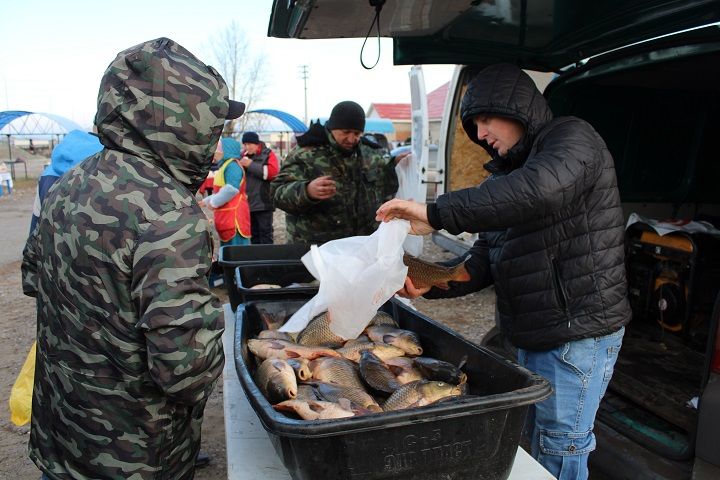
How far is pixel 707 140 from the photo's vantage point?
15.3 ft

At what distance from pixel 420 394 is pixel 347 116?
2618 mm

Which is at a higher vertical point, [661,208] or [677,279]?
→ [661,208]

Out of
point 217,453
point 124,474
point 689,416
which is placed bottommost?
point 217,453

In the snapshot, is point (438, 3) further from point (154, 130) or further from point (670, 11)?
point (154, 130)

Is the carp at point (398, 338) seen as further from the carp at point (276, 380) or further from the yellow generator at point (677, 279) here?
the yellow generator at point (677, 279)

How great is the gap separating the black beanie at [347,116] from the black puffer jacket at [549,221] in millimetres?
1795

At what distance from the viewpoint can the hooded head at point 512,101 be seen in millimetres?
2170

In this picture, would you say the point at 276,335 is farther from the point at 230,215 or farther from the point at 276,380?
the point at 230,215

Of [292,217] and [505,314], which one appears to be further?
[292,217]

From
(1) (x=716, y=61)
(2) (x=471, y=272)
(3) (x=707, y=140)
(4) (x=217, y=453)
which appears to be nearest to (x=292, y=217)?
(4) (x=217, y=453)

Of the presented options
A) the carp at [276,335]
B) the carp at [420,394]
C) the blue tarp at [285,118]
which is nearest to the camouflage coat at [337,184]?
the carp at [276,335]

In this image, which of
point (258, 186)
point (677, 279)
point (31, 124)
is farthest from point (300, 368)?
point (31, 124)

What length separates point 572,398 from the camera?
88.9 inches

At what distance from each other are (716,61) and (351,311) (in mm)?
3105
